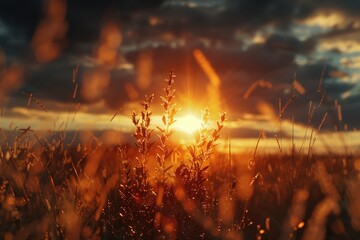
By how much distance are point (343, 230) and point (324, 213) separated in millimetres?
606

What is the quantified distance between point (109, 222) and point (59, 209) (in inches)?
18.8

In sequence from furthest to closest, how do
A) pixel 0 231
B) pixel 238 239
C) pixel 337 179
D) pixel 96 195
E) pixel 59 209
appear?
pixel 337 179 < pixel 96 195 < pixel 59 209 < pixel 238 239 < pixel 0 231

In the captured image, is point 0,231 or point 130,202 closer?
point 0,231

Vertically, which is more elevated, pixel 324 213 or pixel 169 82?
pixel 169 82

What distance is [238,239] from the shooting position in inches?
145

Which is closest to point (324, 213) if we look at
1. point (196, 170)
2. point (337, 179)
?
point (337, 179)

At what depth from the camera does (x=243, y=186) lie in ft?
18.5

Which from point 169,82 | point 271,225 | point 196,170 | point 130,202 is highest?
point 169,82

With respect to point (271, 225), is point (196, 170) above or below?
above

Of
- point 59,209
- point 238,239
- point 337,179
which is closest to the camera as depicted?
point 238,239

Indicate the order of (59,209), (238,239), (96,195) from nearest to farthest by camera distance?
(238,239)
(59,209)
(96,195)

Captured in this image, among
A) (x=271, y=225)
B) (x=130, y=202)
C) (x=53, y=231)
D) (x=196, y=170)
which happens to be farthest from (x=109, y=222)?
(x=271, y=225)

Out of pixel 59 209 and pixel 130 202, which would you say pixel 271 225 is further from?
pixel 59 209

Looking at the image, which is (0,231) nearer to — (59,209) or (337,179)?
(59,209)
